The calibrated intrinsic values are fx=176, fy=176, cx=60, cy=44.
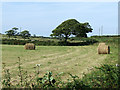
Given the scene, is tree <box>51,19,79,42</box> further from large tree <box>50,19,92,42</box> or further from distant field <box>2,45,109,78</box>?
distant field <box>2,45,109,78</box>

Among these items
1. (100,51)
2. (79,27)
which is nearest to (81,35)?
(79,27)

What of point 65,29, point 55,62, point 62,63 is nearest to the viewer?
point 62,63

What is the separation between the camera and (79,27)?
4494 cm

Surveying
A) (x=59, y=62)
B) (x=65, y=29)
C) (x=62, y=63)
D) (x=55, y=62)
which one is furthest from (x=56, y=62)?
(x=65, y=29)

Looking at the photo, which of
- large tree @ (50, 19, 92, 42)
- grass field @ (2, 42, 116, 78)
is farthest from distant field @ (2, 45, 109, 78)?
large tree @ (50, 19, 92, 42)

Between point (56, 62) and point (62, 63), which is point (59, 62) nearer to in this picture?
point (56, 62)

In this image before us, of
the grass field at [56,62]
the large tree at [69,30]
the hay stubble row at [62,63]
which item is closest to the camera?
the grass field at [56,62]

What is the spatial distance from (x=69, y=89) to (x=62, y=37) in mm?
43574

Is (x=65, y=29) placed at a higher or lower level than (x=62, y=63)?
higher

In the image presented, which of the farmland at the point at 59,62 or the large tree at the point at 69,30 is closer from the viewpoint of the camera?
the farmland at the point at 59,62

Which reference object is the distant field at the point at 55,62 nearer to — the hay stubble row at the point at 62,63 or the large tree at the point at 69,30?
the hay stubble row at the point at 62,63

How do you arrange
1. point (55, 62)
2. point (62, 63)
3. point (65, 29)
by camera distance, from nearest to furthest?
point (62, 63), point (55, 62), point (65, 29)

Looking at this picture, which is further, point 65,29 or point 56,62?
point 65,29

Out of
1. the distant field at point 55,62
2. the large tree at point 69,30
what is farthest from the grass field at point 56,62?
the large tree at point 69,30
